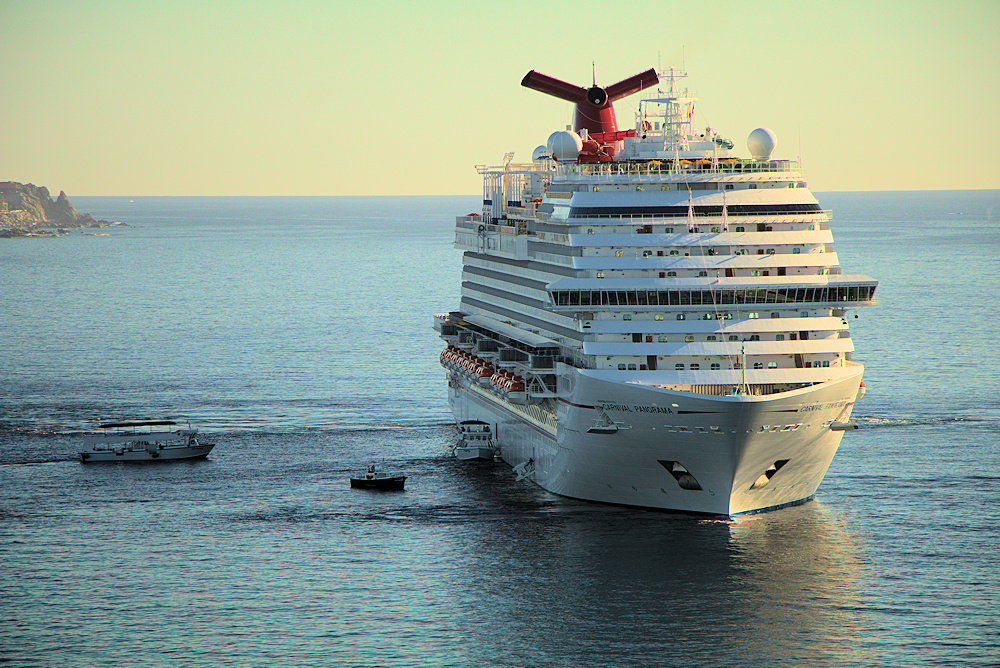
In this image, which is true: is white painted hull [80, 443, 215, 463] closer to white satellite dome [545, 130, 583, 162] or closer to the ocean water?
the ocean water

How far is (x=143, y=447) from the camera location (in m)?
65.1

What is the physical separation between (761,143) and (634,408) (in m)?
14.1

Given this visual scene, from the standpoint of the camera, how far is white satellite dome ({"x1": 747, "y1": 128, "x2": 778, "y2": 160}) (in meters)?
54.1

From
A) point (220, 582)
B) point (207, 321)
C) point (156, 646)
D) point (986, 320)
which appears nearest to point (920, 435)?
point (220, 582)

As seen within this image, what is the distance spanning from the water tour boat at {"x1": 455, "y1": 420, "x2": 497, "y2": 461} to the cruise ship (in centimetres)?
631

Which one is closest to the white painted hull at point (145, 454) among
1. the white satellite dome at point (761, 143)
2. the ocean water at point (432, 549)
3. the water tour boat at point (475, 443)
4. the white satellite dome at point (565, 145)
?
the ocean water at point (432, 549)

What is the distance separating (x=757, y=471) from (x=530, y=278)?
14.1 metres

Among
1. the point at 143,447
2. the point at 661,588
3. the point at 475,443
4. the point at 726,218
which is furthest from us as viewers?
the point at 143,447

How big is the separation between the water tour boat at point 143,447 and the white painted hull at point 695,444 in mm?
20221

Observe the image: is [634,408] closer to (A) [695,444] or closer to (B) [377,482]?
(A) [695,444]

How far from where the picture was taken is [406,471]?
60.8 metres

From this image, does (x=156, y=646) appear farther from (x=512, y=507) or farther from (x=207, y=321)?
(x=207, y=321)

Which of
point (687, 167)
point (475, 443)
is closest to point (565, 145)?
point (687, 167)

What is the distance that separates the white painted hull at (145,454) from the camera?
6381 cm
